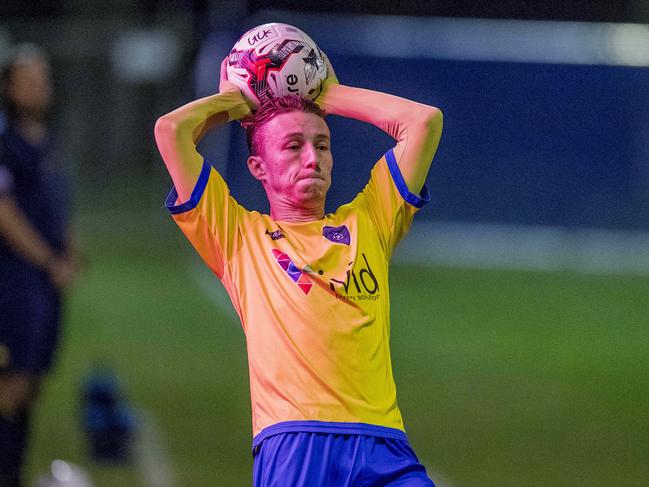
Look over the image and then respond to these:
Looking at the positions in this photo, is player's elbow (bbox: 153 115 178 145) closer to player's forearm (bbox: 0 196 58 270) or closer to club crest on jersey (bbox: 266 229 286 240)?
club crest on jersey (bbox: 266 229 286 240)

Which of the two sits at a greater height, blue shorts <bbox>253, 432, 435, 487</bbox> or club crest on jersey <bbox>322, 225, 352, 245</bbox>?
club crest on jersey <bbox>322, 225, 352, 245</bbox>

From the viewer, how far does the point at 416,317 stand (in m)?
10.9

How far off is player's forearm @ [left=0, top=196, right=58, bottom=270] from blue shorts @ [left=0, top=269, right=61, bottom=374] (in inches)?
4.6

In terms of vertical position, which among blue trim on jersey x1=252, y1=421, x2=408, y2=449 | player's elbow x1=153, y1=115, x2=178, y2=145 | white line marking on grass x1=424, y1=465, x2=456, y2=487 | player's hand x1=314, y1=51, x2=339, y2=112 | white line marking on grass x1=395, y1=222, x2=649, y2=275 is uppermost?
player's hand x1=314, y1=51, x2=339, y2=112

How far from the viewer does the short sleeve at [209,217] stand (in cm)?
328

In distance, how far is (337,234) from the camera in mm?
3303

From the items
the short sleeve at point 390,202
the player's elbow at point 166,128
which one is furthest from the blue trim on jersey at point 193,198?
the short sleeve at point 390,202

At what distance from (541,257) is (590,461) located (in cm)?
686

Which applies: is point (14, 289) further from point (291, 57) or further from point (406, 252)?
point (406, 252)

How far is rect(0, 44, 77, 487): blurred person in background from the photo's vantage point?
5.62 meters

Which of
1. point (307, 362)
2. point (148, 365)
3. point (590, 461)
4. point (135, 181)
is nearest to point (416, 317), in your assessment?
point (148, 365)

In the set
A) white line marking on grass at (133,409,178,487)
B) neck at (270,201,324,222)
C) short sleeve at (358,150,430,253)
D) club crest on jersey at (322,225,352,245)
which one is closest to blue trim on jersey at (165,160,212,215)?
neck at (270,201,324,222)

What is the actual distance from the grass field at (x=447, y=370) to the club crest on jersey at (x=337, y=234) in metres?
2.68

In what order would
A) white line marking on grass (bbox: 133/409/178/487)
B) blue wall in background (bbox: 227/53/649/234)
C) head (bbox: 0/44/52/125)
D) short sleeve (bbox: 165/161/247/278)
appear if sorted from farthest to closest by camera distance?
blue wall in background (bbox: 227/53/649/234), white line marking on grass (bbox: 133/409/178/487), head (bbox: 0/44/52/125), short sleeve (bbox: 165/161/247/278)
